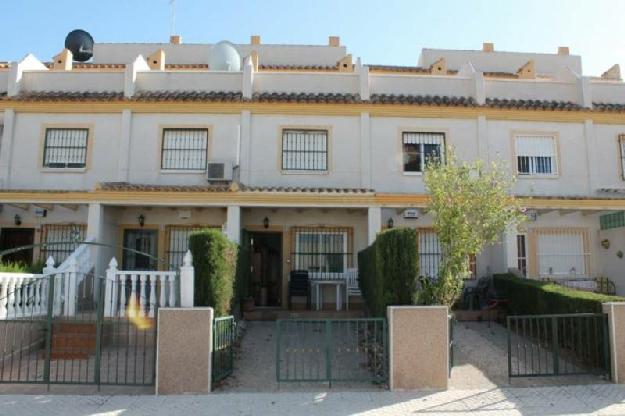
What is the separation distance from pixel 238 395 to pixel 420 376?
297cm

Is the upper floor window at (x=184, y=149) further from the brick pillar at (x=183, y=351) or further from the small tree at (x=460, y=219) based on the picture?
the small tree at (x=460, y=219)

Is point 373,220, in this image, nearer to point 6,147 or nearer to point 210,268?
point 210,268

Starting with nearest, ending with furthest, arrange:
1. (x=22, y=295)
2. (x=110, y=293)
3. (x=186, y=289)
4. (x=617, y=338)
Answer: (x=186, y=289)
(x=617, y=338)
(x=22, y=295)
(x=110, y=293)

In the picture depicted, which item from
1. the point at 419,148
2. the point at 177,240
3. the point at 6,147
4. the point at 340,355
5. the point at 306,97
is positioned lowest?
the point at 340,355

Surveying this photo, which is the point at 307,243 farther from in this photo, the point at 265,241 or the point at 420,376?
the point at 420,376

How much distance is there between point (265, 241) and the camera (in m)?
15.8

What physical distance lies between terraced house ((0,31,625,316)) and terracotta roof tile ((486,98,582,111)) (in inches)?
1.5

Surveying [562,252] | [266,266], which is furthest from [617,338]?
[266,266]

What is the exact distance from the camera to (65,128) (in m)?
15.6

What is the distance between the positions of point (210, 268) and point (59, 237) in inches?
331

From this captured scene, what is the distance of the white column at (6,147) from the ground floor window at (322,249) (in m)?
8.66

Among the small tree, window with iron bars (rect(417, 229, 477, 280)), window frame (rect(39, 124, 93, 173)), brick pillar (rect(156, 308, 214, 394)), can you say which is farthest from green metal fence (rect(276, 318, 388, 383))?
window frame (rect(39, 124, 93, 173))

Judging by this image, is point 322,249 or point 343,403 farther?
point 322,249

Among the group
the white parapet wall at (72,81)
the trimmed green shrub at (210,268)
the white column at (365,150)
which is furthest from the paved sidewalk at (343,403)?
the white parapet wall at (72,81)
